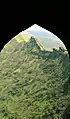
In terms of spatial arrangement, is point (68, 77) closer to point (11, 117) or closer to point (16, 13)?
point (11, 117)

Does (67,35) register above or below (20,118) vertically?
below

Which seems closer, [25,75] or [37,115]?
[37,115]

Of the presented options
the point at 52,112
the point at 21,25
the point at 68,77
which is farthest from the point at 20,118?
the point at 21,25

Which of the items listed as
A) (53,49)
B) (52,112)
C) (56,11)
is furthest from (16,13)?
(53,49)

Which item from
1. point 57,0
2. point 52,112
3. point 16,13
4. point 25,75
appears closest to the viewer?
point 57,0

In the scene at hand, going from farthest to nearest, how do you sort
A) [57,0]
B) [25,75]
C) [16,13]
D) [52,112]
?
[25,75]
[52,112]
[16,13]
[57,0]

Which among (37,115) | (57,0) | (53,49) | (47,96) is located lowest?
(57,0)
